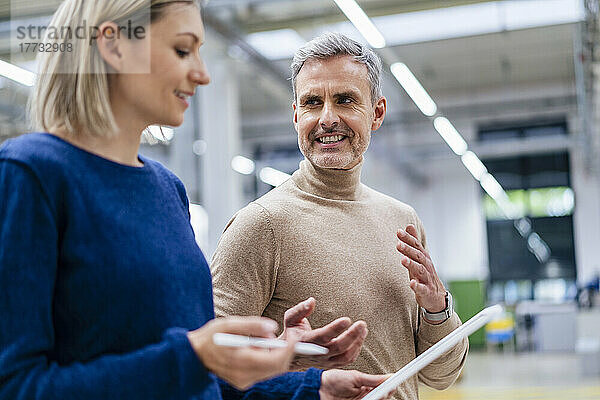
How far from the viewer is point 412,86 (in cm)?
1027

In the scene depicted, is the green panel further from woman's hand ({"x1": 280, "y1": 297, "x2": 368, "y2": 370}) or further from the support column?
woman's hand ({"x1": 280, "y1": 297, "x2": 368, "y2": 370})

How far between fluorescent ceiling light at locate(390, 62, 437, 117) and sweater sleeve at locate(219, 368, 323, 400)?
333 inches

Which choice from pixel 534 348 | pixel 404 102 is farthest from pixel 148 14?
pixel 534 348

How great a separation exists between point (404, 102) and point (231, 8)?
6.09m

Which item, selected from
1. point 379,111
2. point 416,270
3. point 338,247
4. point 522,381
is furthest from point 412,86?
point 416,270

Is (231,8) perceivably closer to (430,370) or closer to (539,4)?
(539,4)

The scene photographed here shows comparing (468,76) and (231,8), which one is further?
(468,76)

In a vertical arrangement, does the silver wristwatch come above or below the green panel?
above

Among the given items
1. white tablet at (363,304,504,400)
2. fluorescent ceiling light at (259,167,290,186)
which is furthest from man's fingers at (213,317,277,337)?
fluorescent ceiling light at (259,167,290,186)

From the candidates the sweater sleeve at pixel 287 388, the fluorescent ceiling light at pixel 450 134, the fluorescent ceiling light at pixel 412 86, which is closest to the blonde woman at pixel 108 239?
the sweater sleeve at pixel 287 388

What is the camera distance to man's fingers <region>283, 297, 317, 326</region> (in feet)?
4.09

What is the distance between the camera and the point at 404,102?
552 inches

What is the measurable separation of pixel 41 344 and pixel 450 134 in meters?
12.5

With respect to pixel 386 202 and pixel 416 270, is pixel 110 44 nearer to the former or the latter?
pixel 416 270
